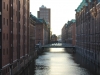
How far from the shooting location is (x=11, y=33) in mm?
41125

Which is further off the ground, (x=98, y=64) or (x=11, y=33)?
(x=11, y=33)

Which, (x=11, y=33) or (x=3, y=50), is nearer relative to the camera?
(x=3, y=50)

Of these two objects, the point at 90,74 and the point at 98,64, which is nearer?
the point at 90,74

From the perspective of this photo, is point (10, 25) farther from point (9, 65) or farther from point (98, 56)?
point (98, 56)

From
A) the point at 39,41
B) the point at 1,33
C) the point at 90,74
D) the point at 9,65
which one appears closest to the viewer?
the point at 1,33

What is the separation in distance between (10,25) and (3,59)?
24.4ft

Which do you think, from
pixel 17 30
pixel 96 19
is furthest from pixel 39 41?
pixel 17 30

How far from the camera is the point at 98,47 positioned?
208ft

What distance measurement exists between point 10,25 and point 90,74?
19326 mm

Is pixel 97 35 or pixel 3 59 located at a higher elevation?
pixel 97 35

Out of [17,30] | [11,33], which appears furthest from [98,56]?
[11,33]

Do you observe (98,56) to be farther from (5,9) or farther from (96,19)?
(5,9)

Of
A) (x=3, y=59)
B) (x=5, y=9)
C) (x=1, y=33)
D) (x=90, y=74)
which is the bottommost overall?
(x=90, y=74)

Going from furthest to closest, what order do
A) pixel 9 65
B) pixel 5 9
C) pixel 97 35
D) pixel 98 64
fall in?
pixel 97 35 → pixel 98 64 → pixel 9 65 → pixel 5 9
